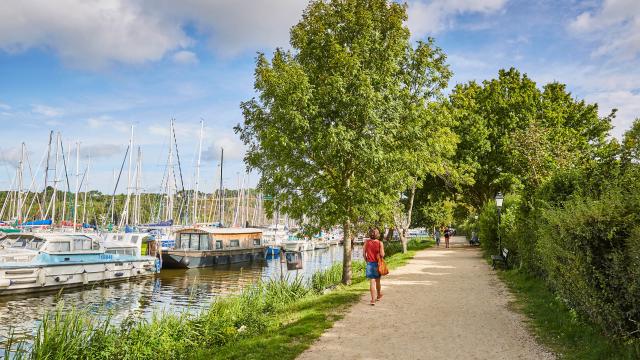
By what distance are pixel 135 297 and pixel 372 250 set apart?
713 inches

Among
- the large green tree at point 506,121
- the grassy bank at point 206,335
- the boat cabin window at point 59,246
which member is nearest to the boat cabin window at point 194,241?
the boat cabin window at point 59,246

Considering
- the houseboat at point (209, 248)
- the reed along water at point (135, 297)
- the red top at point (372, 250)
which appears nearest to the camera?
the red top at point (372, 250)

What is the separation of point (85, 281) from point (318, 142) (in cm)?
2038

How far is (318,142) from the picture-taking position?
52.7 feet

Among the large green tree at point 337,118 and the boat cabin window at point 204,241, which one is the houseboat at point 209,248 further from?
the large green tree at point 337,118

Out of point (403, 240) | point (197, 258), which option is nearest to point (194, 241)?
point (197, 258)

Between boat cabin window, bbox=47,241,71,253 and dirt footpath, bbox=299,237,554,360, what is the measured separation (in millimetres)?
20869

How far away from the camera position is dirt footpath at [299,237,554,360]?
868cm

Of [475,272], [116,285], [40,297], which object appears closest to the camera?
[475,272]

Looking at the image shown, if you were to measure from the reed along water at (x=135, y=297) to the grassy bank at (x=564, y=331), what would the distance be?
8.82m

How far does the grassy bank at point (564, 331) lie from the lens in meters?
7.75

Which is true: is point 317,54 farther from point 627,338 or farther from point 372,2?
point 627,338

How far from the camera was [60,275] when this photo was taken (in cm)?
2705

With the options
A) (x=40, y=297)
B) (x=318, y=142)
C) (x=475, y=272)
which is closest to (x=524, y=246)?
Answer: (x=475, y=272)
